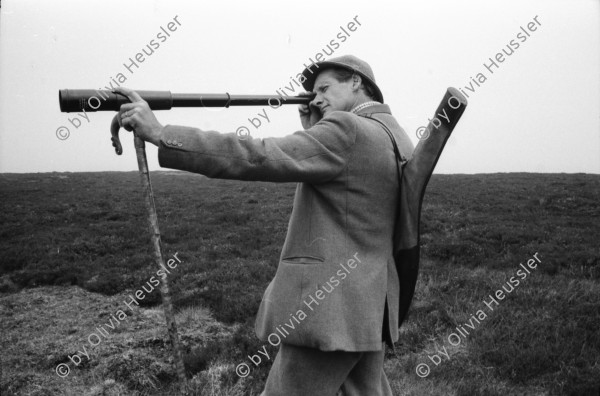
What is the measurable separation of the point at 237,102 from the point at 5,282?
30.1 ft

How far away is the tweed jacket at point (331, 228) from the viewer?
91.2 inches

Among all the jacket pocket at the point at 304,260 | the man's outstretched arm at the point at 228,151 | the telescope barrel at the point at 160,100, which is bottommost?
the jacket pocket at the point at 304,260

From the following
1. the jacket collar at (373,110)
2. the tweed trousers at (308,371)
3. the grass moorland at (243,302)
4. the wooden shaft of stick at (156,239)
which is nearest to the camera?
the wooden shaft of stick at (156,239)

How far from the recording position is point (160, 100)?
253 cm

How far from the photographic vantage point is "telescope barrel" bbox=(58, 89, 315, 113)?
2.24 metres

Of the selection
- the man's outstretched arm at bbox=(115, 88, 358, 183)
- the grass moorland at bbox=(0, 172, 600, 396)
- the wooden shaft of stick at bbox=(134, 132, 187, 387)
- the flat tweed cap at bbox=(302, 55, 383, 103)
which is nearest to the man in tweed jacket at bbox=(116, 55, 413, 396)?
the man's outstretched arm at bbox=(115, 88, 358, 183)

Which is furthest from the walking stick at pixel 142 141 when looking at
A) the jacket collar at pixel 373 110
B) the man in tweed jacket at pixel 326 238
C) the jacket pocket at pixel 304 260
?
the jacket collar at pixel 373 110

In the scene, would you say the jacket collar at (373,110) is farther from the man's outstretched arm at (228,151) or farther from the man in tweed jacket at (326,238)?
the man's outstretched arm at (228,151)

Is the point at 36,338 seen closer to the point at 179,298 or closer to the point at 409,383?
the point at 179,298

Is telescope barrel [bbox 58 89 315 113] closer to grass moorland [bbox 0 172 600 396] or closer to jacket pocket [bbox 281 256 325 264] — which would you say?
jacket pocket [bbox 281 256 325 264]

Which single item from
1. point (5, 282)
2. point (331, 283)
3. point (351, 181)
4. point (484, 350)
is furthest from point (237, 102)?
point (5, 282)

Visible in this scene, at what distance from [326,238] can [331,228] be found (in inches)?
2.7

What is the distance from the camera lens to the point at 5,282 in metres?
9.51

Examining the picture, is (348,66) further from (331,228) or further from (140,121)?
(140,121)
